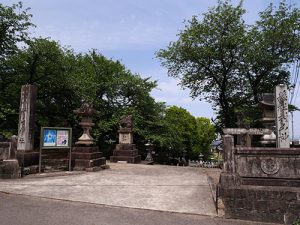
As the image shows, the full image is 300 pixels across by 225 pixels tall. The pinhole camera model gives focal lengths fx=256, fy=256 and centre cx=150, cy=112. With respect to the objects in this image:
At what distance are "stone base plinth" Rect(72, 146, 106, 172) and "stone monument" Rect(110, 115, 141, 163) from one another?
16.4ft

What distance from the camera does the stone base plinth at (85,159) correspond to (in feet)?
34.6

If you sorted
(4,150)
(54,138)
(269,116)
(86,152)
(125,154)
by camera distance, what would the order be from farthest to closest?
(125,154) → (86,152) → (54,138) → (4,150) → (269,116)

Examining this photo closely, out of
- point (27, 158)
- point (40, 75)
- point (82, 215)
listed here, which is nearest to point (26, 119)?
point (27, 158)

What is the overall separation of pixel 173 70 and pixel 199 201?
16.5 meters

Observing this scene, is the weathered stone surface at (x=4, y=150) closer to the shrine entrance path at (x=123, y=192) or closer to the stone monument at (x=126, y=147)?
the shrine entrance path at (x=123, y=192)

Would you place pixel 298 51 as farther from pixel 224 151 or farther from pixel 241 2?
pixel 224 151

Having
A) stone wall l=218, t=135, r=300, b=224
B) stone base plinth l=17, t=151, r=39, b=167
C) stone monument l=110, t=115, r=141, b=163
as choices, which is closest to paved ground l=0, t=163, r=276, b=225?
stone wall l=218, t=135, r=300, b=224

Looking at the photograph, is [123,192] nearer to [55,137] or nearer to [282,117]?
[55,137]

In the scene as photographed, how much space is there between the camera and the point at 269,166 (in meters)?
5.55

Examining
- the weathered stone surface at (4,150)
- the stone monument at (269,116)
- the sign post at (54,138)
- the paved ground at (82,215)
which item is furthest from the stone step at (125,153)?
the paved ground at (82,215)

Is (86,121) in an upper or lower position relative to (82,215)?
upper

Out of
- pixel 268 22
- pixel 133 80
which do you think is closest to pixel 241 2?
pixel 268 22

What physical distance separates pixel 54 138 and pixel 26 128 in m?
1.04

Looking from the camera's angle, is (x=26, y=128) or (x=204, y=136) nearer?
(x=26, y=128)
